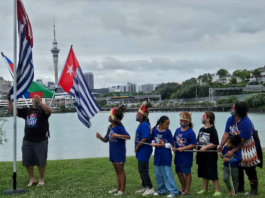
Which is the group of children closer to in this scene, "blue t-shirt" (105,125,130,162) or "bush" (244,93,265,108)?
"blue t-shirt" (105,125,130,162)

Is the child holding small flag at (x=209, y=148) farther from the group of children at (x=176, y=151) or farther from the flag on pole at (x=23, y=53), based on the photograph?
the flag on pole at (x=23, y=53)

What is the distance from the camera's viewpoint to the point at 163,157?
7.49 metres

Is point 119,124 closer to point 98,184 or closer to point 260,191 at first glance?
point 98,184

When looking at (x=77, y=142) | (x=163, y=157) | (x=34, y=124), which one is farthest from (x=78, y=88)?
(x=77, y=142)

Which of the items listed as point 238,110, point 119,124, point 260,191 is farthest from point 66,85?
point 260,191

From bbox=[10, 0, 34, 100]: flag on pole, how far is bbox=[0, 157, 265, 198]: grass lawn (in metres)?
2.58

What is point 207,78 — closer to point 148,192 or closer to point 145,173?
point 145,173

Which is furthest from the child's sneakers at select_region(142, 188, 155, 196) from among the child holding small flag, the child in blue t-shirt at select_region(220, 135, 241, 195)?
the child in blue t-shirt at select_region(220, 135, 241, 195)

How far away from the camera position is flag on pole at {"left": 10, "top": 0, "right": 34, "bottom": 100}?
8438mm

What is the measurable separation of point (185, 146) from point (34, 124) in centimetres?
388

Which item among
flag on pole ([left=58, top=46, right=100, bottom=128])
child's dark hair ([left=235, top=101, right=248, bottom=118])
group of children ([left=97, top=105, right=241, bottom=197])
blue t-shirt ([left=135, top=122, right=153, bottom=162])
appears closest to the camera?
child's dark hair ([left=235, top=101, right=248, bottom=118])

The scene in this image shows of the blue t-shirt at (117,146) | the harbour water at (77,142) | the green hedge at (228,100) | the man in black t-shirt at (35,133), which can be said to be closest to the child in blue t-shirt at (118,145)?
the blue t-shirt at (117,146)

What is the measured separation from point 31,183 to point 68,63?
11.4ft

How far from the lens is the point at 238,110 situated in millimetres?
7098
